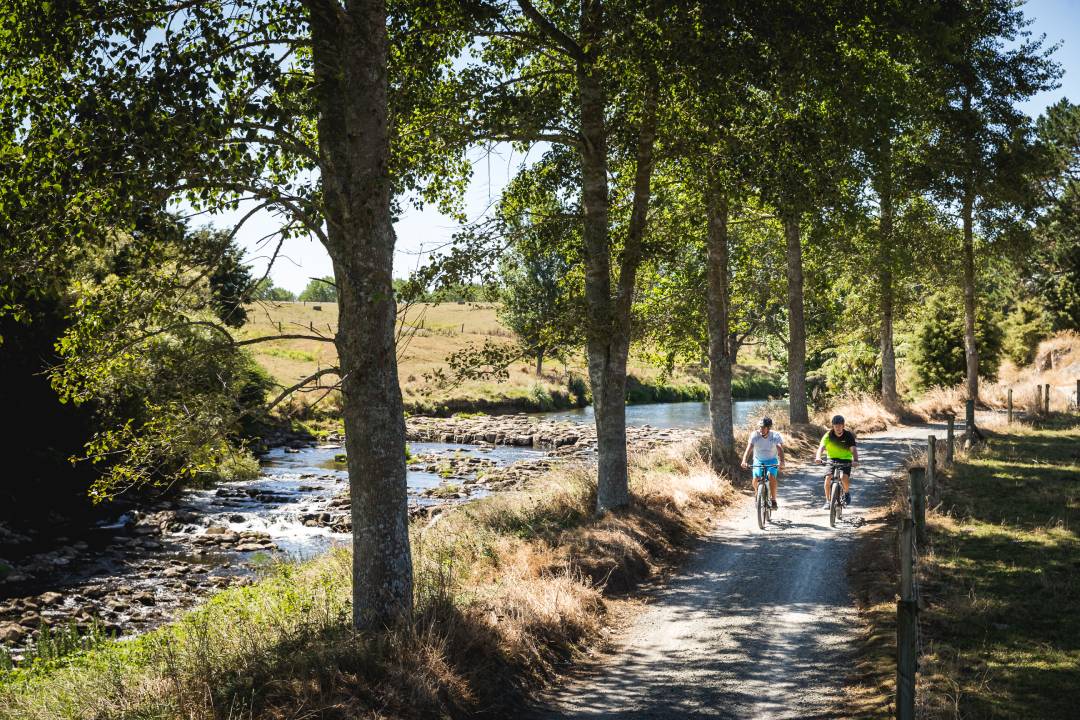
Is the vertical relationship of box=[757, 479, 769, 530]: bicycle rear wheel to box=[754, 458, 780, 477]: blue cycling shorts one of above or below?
below

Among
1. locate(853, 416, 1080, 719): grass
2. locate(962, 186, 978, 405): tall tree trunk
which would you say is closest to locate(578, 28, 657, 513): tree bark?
locate(853, 416, 1080, 719): grass

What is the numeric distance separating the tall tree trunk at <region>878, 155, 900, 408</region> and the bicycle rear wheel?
6.95 metres

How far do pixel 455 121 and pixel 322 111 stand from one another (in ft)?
11.1

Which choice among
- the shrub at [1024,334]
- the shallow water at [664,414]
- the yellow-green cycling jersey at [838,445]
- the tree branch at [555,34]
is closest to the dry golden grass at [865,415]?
the shallow water at [664,414]

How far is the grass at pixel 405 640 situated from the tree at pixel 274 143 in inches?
30.1

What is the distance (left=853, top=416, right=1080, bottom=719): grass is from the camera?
6922 mm

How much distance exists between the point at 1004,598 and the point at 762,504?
5.46 m

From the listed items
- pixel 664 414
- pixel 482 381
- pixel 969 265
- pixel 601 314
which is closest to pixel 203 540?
pixel 601 314

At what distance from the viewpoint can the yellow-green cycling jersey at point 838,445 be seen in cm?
1502

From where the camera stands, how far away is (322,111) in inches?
318

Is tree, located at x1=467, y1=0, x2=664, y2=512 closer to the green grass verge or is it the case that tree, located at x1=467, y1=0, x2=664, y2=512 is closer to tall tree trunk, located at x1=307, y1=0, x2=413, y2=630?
tall tree trunk, located at x1=307, y1=0, x2=413, y2=630

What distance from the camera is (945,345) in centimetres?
4062

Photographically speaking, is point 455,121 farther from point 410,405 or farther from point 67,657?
point 410,405

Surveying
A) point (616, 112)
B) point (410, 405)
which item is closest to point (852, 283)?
point (616, 112)
